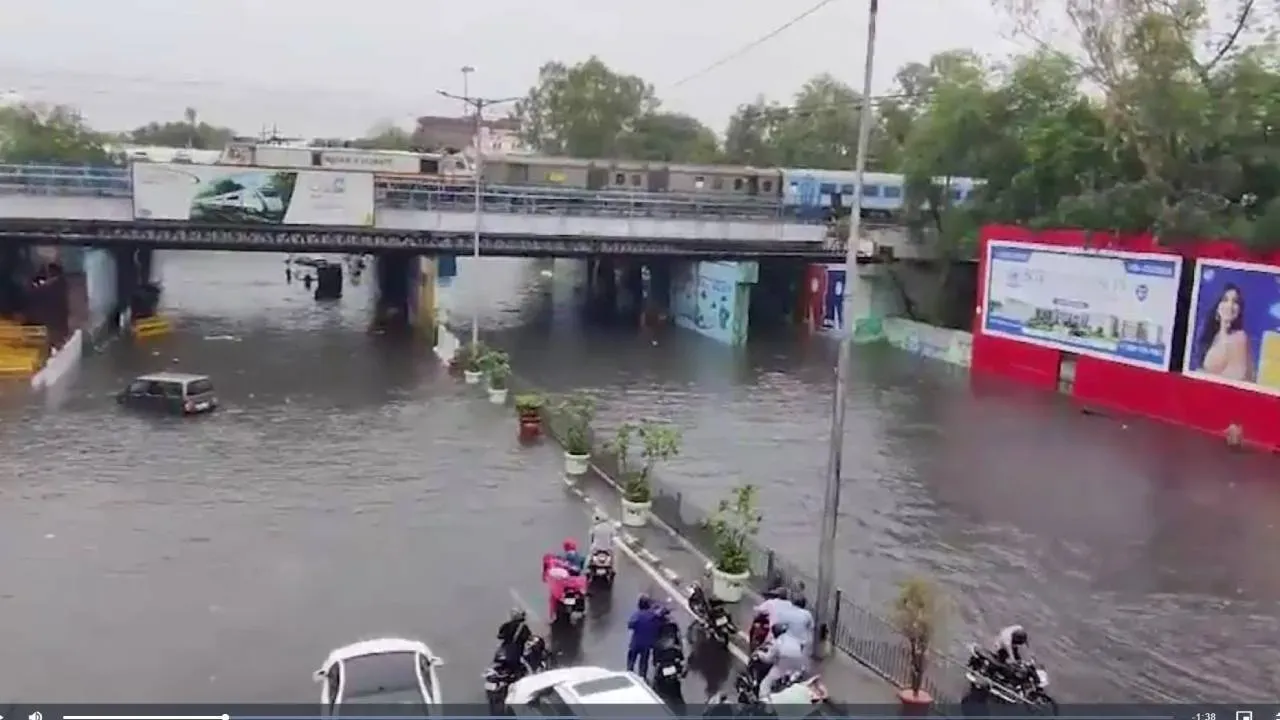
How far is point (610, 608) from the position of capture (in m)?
15.9

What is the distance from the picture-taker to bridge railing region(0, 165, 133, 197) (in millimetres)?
42156

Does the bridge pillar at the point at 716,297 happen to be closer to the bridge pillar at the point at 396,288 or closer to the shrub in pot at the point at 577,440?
the bridge pillar at the point at 396,288

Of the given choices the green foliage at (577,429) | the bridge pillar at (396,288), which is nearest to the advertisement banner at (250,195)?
the bridge pillar at (396,288)

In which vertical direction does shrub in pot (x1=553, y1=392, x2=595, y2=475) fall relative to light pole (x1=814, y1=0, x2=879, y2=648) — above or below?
below

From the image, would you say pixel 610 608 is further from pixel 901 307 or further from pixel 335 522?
pixel 901 307

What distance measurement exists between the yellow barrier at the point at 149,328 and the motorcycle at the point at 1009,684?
125 feet

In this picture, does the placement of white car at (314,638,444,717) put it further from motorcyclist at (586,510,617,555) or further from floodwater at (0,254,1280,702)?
motorcyclist at (586,510,617,555)

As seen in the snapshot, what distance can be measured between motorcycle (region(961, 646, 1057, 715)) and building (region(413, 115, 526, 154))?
12075cm

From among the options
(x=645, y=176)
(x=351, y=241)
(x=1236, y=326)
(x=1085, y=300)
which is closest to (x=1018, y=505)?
(x=1236, y=326)

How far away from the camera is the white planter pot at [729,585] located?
1597cm

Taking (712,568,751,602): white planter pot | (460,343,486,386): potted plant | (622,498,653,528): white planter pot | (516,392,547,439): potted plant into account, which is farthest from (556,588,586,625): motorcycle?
(460,343,486,386): potted plant

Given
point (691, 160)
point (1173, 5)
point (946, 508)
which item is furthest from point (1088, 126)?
point (691, 160)

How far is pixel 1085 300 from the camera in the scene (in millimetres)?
34375

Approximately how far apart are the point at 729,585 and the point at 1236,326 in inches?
779
